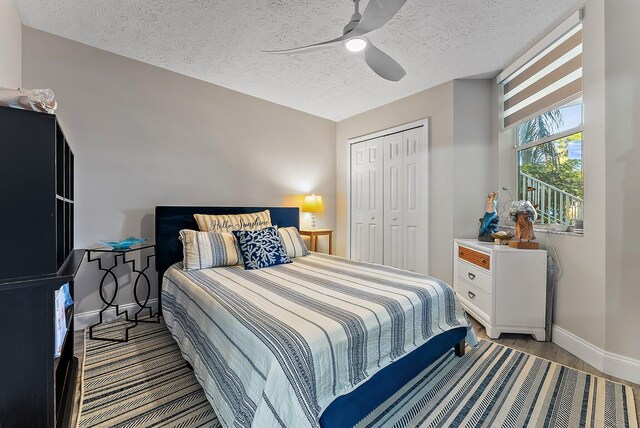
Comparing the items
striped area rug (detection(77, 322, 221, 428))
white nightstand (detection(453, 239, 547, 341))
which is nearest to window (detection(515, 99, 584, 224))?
white nightstand (detection(453, 239, 547, 341))

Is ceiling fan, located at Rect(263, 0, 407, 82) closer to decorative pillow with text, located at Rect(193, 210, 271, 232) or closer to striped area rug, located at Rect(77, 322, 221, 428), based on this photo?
decorative pillow with text, located at Rect(193, 210, 271, 232)

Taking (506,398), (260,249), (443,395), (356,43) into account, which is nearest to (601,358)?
(506,398)

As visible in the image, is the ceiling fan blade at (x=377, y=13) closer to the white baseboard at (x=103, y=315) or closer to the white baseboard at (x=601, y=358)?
the white baseboard at (x=601, y=358)

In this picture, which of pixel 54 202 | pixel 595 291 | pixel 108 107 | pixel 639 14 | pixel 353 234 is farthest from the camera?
pixel 353 234

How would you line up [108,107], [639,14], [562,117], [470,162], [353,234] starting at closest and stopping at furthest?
[639,14], [562,117], [108,107], [470,162], [353,234]

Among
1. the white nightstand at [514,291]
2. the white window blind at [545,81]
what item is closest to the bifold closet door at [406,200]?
the white window blind at [545,81]

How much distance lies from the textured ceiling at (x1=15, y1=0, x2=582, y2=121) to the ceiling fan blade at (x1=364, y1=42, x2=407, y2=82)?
0.38 m

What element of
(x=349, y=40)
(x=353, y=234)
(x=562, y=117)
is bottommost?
(x=353, y=234)

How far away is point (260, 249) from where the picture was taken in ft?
8.36

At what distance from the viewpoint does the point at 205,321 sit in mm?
1639

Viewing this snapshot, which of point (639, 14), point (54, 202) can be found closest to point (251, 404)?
point (54, 202)

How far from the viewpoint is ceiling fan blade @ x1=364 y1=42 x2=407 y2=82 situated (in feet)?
6.53

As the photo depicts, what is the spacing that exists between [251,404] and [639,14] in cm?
316

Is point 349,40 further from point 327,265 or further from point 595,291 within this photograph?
point 595,291
